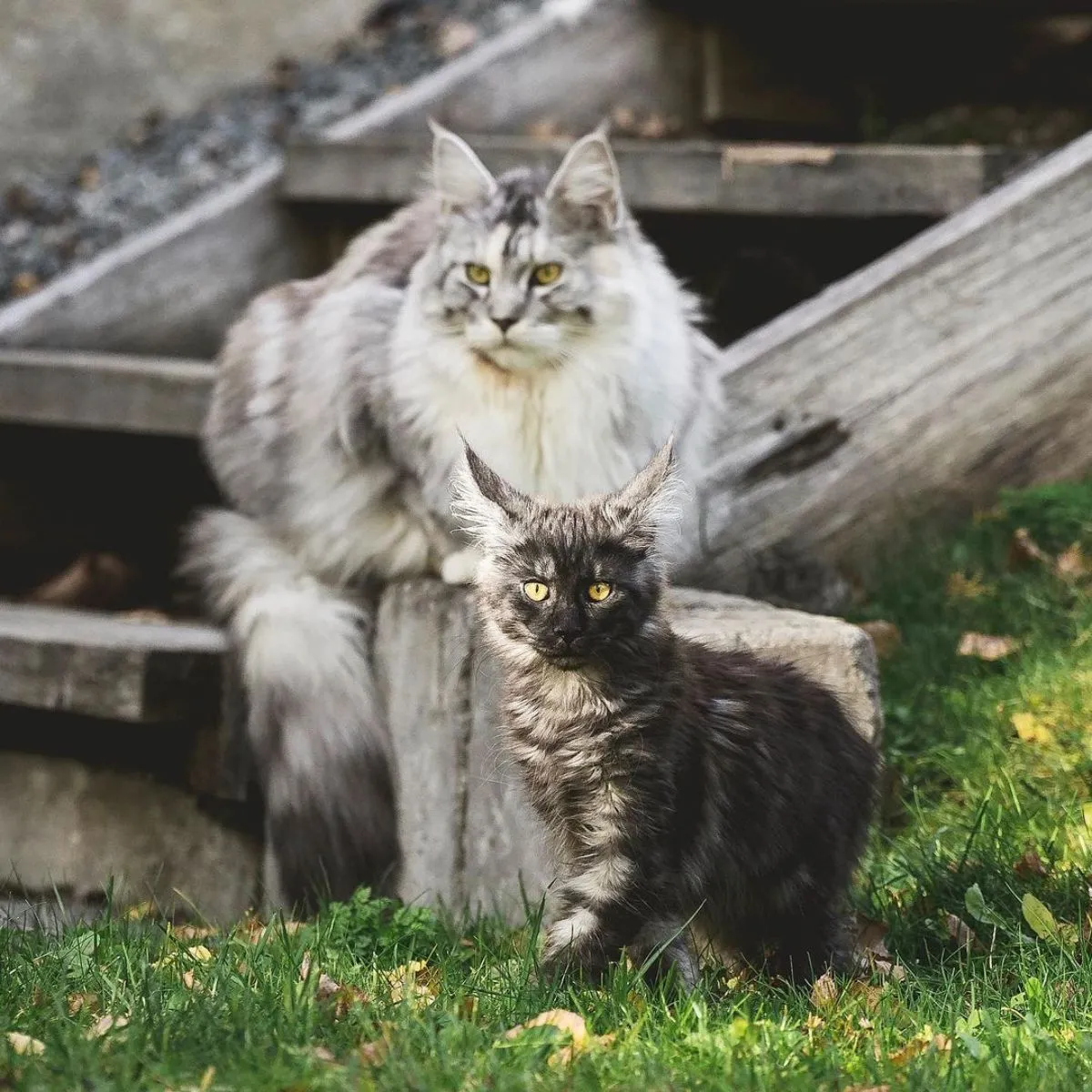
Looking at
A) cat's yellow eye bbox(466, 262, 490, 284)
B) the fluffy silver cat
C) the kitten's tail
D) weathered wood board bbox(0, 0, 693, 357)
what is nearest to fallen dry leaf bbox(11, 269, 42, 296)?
weathered wood board bbox(0, 0, 693, 357)

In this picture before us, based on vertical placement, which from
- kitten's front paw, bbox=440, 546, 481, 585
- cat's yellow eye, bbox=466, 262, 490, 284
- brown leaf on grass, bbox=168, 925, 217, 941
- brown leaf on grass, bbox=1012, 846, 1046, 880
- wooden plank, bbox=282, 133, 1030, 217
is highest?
wooden plank, bbox=282, 133, 1030, 217

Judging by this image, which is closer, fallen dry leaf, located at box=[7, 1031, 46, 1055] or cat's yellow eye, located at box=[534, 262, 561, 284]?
fallen dry leaf, located at box=[7, 1031, 46, 1055]

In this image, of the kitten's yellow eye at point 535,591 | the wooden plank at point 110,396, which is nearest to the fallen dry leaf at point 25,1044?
the kitten's yellow eye at point 535,591

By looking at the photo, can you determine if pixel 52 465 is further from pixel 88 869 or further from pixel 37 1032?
pixel 37 1032

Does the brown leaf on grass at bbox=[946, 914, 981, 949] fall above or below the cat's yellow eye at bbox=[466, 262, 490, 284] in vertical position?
below

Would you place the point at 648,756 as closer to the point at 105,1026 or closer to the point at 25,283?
the point at 105,1026

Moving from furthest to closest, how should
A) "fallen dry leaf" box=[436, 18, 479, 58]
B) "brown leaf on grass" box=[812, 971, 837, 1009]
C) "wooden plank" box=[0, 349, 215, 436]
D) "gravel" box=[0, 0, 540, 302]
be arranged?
"fallen dry leaf" box=[436, 18, 479, 58] → "gravel" box=[0, 0, 540, 302] → "wooden plank" box=[0, 349, 215, 436] → "brown leaf on grass" box=[812, 971, 837, 1009]

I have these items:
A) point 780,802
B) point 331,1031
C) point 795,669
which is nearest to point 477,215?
point 795,669

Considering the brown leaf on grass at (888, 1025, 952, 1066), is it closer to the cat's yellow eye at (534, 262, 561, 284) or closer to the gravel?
the cat's yellow eye at (534, 262, 561, 284)

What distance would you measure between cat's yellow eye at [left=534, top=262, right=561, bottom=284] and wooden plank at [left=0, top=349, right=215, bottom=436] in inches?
53.6

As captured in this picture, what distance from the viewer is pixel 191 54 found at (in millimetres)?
7281

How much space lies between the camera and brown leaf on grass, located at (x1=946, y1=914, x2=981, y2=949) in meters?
3.42

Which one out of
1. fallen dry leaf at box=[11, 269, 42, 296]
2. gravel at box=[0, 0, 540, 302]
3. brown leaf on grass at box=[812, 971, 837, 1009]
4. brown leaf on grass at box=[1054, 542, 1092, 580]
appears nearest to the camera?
brown leaf on grass at box=[812, 971, 837, 1009]

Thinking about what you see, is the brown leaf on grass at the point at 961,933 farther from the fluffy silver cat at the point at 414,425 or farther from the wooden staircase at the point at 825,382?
the fluffy silver cat at the point at 414,425
